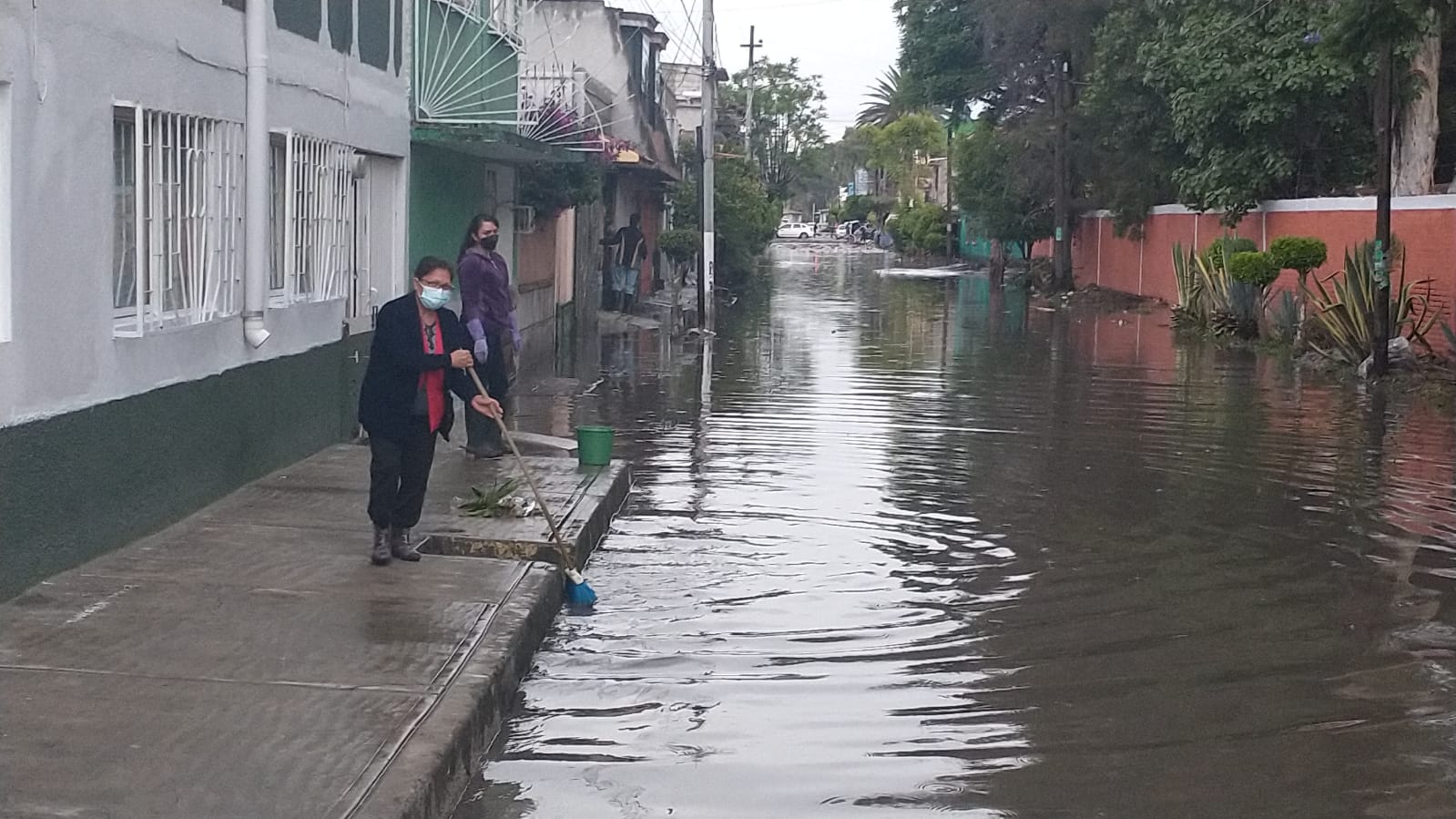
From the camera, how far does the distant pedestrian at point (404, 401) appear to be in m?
8.18

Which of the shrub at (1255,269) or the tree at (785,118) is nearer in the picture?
the shrub at (1255,269)

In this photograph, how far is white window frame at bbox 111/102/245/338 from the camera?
8.48 meters

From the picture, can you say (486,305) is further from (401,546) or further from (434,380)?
(401,546)

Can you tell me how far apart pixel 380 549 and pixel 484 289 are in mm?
4047

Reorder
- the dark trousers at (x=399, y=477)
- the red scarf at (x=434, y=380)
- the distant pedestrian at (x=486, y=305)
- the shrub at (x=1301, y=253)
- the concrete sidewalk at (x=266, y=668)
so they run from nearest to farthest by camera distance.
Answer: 1. the concrete sidewalk at (x=266, y=668)
2. the dark trousers at (x=399, y=477)
3. the red scarf at (x=434, y=380)
4. the distant pedestrian at (x=486, y=305)
5. the shrub at (x=1301, y=253)

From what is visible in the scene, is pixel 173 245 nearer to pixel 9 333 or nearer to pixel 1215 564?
pixel 9 333

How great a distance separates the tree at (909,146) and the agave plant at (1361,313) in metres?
78.3

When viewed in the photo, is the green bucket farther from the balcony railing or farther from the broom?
the balcony railing

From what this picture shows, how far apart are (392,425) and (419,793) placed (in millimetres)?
3265

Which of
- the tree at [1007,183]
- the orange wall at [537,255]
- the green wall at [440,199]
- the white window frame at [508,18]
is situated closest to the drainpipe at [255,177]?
the green wall at [440,199]

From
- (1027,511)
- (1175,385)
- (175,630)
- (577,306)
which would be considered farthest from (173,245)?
(577,306)

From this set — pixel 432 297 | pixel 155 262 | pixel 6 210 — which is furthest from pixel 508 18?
pixel 6 210

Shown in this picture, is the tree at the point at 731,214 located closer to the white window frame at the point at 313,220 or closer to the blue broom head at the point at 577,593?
the white window frame at the point at 313,220

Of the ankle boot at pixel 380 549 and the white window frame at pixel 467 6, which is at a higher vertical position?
Answer: the white window frame at pixel 467 6
